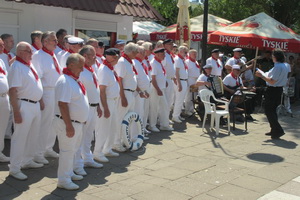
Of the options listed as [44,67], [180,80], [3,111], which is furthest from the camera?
[180,80]

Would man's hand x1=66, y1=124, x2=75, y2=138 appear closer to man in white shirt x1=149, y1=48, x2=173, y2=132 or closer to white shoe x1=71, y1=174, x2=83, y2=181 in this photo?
white shoe x1=71, y1=174, x2=83, y2=181

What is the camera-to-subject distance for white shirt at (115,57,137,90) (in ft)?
21.8

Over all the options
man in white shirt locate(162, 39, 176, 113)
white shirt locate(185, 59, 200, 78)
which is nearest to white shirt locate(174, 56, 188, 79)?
man in white shirt locate(162, 39, 176, 113)

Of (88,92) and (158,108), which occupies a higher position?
(88,92)

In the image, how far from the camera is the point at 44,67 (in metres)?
5.78

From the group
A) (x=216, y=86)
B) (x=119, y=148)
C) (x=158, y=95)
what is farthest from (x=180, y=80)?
(x=119, y=148)

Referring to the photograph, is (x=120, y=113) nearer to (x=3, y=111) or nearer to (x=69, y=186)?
(x=3, y=111)

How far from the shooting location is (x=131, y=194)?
15.7 ft

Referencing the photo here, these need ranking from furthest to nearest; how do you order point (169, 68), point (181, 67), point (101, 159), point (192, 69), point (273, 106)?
point (192, 69), point (181, 67), point (169, 68), point (273, 106), point (101, 159)

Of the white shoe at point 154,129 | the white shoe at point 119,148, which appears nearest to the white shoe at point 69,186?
the white shoe at point 119,148

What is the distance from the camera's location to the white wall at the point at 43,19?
7.96m

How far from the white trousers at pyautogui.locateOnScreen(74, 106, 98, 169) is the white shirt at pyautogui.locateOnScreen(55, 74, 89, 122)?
1.77 feet

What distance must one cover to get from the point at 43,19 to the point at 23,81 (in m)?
4.04

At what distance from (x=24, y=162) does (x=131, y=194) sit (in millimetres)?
1824
